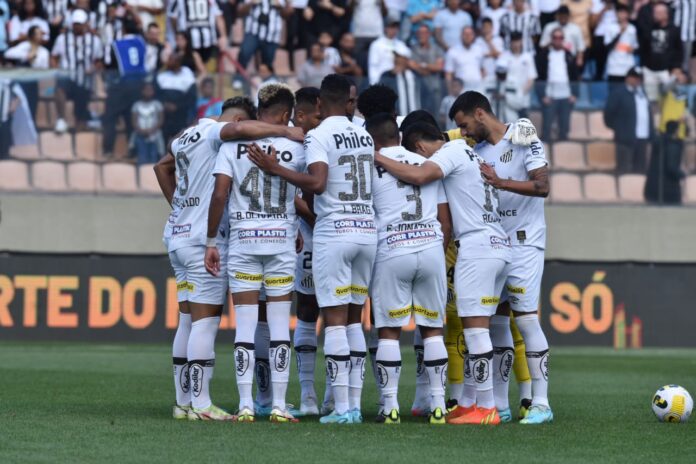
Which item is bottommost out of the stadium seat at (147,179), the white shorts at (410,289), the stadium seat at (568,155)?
the white shorts at (410,289)

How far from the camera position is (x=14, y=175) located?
19.9 meters

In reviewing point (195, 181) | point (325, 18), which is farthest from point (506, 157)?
point (325, 18)

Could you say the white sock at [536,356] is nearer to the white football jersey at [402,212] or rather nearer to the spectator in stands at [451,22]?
the white football jersey at [402,212]

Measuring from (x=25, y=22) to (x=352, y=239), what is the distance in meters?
13.8

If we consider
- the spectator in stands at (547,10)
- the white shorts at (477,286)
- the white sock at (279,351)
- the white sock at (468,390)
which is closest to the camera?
the white sock at (279,351)

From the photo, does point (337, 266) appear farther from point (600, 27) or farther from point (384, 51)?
point (600, 27)

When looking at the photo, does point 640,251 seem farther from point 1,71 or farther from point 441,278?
point 441,278

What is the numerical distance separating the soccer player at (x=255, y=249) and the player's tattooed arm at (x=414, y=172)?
642 mm

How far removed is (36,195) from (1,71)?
184 cm

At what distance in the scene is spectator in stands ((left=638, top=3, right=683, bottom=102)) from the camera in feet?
72.7

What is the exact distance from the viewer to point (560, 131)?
792 inches

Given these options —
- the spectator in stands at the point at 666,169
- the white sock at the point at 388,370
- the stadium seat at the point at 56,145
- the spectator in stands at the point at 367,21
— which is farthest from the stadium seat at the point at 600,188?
the white sock at the point at 388,370

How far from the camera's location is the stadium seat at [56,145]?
19.6 metres

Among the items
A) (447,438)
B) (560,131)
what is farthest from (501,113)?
(447,438)
